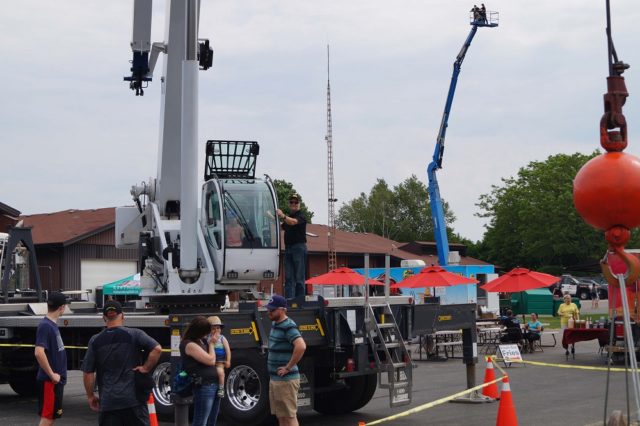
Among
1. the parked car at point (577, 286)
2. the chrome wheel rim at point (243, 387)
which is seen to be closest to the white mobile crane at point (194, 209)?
the chrome wheel rim at point (243, 387)

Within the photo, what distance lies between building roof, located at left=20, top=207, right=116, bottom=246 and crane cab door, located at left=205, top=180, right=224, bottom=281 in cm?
2896

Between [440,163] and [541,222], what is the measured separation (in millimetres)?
35397

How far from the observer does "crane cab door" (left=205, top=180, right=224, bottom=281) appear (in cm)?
1443

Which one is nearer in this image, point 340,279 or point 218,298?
point 218,298

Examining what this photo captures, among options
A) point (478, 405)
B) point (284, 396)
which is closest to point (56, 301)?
point (284, 396)

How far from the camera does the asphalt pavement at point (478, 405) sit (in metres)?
13.8

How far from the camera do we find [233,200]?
1451 centimetres

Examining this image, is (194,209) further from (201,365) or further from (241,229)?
(201,365)

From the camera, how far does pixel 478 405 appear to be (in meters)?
15.1

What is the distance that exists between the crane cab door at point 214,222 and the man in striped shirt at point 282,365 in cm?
400

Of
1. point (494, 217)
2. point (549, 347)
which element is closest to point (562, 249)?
point (494, 217)

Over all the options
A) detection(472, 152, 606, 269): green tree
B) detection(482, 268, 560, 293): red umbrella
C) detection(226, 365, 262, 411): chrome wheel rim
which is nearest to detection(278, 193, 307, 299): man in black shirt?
detection(226, 365, 262, 411): chrome wheel rim

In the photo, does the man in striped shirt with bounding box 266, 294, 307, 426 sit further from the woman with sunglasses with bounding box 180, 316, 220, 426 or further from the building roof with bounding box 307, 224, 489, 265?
the building roof with bounding box 307, 224, 489, 265

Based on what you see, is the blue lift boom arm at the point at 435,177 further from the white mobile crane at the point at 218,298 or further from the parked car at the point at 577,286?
the white mobile crane at the point at 218,298
